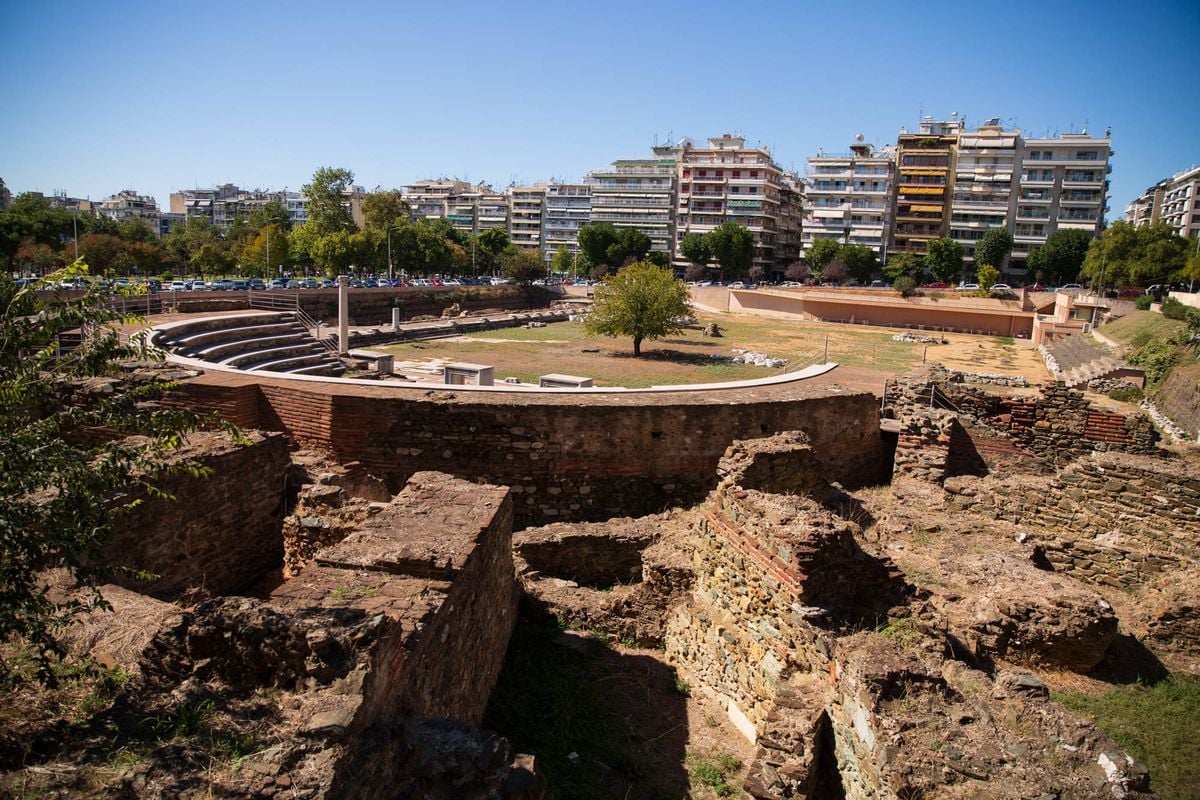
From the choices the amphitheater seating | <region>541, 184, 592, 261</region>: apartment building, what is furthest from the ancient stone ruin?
<region>541, 184, 592, 261</region>: apartment building

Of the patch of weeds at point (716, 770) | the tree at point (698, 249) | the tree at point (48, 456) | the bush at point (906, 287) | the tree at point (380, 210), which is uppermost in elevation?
the tree at point (380, 210)

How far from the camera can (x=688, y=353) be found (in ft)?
119

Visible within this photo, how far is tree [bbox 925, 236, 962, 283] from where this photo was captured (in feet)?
236

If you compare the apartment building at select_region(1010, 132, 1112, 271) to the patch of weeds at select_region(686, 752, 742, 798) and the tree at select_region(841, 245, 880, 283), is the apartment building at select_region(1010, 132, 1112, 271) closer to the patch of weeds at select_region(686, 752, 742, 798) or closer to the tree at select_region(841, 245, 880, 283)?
the tree at select_region(841, 245, 880, 283)

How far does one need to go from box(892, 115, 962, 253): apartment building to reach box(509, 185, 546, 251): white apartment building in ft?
180

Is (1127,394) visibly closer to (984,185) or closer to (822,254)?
(822,254)

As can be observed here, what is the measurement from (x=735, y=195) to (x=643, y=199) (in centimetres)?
1477

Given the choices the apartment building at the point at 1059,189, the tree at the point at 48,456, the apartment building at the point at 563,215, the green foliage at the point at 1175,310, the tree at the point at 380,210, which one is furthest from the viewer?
the apartment building at the point at 563,215

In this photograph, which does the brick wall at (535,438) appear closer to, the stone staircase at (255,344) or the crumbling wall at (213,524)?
the crumbling wall at (213,524)

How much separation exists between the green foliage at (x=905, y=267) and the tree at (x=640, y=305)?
44.4m

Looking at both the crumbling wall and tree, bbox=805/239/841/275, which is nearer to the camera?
the crumbling wall

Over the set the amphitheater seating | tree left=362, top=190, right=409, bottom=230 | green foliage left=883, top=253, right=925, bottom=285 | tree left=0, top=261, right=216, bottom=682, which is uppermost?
tree left=362, top=190, right=409, bottom=230

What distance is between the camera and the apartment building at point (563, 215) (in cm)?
11488

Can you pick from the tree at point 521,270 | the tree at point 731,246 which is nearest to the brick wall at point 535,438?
the tree at point 521,270
